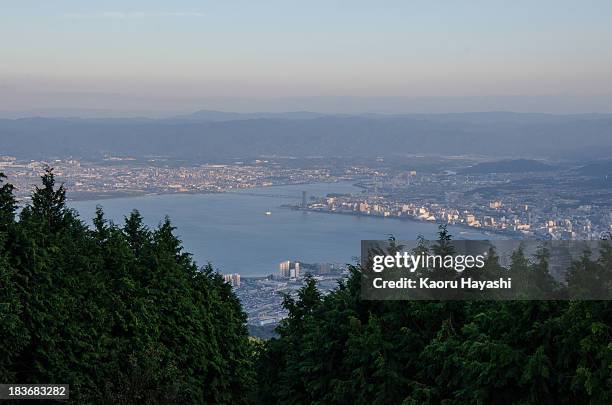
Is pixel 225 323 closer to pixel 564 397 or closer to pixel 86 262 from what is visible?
pixel 86 262

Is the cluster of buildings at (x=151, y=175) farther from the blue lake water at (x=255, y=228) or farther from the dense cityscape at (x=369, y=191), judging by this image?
the blue lake water at (x=255, y=228)

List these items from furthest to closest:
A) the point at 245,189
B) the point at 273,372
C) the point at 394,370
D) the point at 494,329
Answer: the point at 245,189 → the point at 273,372 → the point at 394,370 → the point at 494,329

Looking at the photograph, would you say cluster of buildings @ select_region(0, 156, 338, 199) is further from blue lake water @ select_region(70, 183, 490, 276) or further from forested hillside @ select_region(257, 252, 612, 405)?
forested hillside @ select_region(257, 252, 612, 405)

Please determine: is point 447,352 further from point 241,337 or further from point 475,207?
point 475,207

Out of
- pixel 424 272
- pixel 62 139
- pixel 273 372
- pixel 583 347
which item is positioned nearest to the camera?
pixel 583 347

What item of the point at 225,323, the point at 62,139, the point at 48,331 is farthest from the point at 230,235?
the point at 62,139

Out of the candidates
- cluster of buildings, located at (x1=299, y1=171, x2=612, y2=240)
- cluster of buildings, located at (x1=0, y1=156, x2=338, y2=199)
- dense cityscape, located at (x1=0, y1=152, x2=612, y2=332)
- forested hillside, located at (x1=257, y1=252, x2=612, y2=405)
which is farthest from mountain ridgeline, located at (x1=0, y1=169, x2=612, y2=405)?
cluster of buildings, located at (x1=0, y1=156, x2=338, y2=199)

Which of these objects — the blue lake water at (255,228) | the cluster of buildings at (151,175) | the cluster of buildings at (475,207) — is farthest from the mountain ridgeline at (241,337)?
the cluster of buildings at (151,175)

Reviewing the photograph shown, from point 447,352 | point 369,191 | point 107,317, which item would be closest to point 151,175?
point 369,191
